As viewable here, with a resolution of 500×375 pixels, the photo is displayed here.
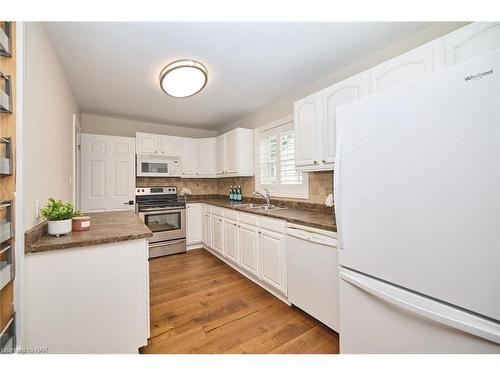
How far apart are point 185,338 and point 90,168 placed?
276 cm

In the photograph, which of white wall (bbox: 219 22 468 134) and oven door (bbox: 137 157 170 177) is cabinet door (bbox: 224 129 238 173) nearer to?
white wall (bbox: 219 22 468 134)

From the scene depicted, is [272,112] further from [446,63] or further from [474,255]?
[474,255]

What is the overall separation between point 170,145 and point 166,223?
1402 mm

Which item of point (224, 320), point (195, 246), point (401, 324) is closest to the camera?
point (401, 324)

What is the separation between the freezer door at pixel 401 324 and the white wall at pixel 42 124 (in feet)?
6.17

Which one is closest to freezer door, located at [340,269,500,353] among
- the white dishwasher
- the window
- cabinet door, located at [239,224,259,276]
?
the white dishwasher

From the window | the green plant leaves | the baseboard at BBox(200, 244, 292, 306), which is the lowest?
the baseboard at BBox(200, 244, 292, 306)

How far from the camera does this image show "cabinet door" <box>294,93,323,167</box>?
196 cm

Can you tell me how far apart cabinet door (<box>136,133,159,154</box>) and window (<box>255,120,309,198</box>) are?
1.78 meters

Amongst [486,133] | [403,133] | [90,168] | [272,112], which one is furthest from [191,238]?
[486,133]

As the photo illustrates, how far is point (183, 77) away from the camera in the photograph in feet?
6.34

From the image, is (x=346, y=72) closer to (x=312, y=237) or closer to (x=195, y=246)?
(x=312, y=237)

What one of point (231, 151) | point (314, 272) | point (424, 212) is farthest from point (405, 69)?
point (231, 151)
